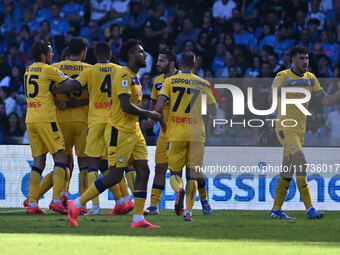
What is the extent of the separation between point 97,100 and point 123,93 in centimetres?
198

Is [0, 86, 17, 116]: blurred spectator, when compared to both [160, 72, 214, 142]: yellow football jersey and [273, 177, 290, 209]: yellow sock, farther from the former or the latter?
[273, 177, 290, 209]: yellow sock

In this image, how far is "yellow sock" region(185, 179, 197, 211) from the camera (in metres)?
9.12

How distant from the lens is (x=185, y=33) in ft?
54.4

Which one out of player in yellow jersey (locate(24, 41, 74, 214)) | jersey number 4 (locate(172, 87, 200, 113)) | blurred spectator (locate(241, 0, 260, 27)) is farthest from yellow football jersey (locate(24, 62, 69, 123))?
blurred spectator (locate(241, 0, 260, 27))

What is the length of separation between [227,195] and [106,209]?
2.08 m

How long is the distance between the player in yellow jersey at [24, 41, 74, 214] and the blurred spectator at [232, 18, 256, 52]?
23.1ft

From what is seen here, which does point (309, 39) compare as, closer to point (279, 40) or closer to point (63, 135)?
point (279, 40)

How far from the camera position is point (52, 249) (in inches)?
240

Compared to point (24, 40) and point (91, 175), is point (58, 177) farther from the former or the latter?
point (24, 40)

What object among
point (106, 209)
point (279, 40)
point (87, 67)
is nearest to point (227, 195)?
point (106, 209)

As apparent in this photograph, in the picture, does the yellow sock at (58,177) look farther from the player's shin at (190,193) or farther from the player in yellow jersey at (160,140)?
the player's shin at (190,193)

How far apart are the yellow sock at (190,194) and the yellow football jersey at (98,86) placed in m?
1.46

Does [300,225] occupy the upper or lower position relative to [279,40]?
lower

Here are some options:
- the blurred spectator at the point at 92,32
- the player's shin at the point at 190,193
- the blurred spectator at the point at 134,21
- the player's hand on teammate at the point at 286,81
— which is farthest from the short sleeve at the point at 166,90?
the blurred spectator at the point at 92,32
